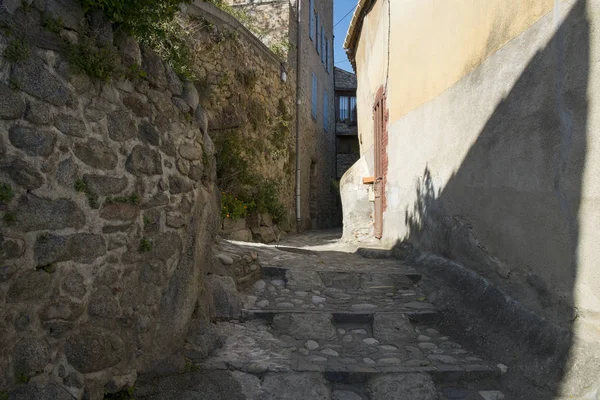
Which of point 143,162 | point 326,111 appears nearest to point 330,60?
point 326,111

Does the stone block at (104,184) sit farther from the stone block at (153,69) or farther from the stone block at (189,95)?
the stone block at (189,95)

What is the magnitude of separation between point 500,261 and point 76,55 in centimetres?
297

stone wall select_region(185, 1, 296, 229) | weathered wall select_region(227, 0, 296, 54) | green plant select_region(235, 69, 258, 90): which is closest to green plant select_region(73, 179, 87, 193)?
stone wall select_region(185, 1, 296, 229)

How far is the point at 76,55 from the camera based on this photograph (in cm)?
194

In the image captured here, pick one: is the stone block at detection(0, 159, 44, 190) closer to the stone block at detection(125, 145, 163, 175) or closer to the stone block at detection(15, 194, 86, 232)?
the stone block at detection(15, 194, 86, 232)

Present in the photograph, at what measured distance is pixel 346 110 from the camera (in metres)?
17.8

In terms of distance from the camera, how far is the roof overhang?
25.0 ft

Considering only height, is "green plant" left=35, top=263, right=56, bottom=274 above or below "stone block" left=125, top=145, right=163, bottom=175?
below

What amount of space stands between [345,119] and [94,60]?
1606cm

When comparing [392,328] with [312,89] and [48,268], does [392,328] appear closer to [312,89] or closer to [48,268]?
[48,268]

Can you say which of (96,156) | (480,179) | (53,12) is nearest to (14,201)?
(96,156)

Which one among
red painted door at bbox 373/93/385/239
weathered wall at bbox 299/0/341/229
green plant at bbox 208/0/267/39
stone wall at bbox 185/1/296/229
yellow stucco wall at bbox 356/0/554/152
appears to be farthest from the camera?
weathered wall at bbox 299/0/341/229

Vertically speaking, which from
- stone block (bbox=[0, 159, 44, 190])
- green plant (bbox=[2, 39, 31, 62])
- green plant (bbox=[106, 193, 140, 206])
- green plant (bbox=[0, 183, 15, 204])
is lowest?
green plant (bbox=[106, 193, 140, 206])

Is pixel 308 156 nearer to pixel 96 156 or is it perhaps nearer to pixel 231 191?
pixel 231 191
